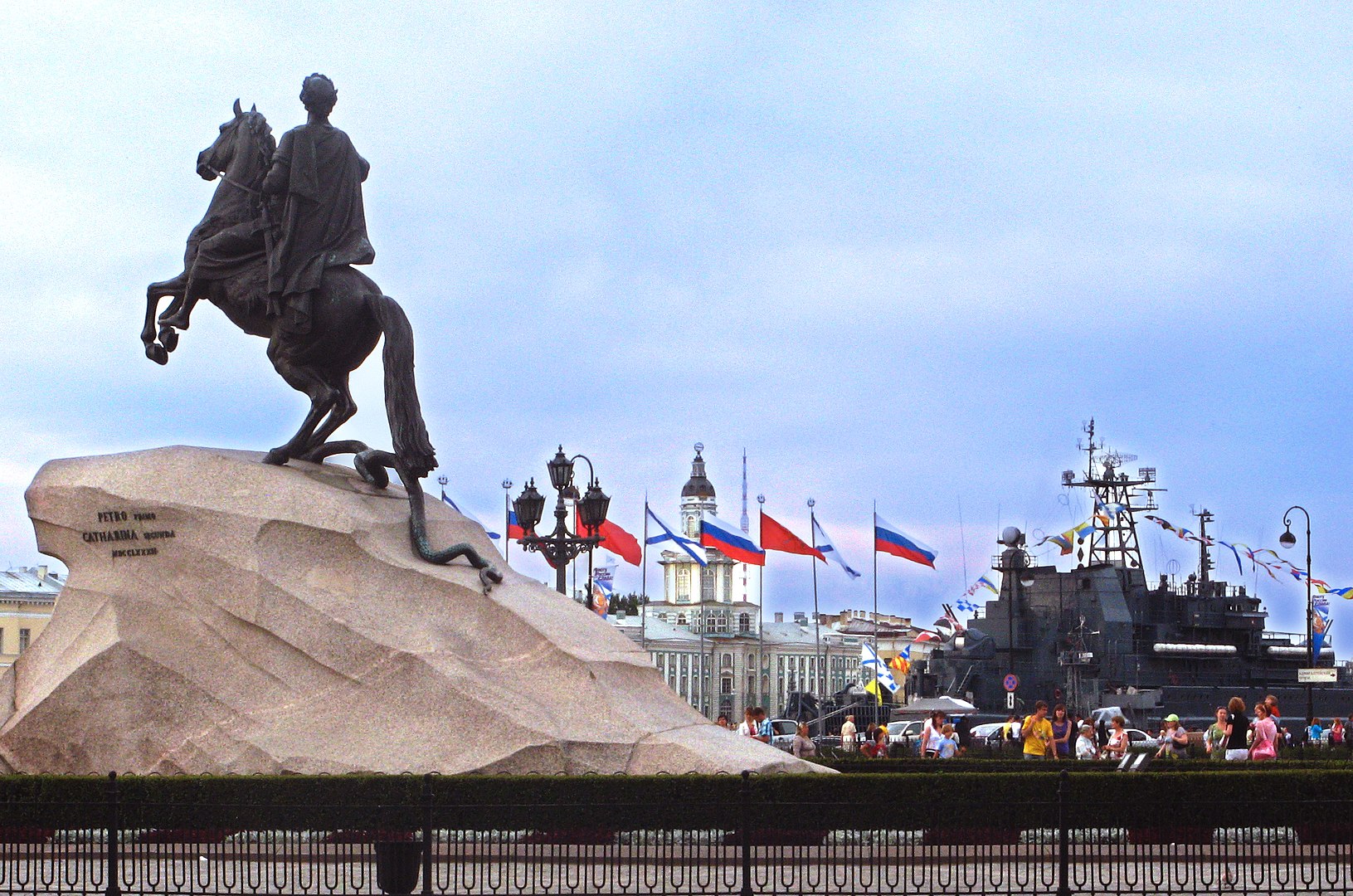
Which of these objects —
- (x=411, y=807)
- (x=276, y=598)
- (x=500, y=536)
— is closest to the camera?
(x=411, y=807)

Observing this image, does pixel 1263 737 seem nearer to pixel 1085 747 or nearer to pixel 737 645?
pixel 1085 747

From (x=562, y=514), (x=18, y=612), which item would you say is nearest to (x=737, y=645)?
(x=18, y=612)

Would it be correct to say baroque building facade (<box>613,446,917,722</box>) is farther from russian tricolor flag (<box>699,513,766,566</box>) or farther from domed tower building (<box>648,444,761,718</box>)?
russian tricolor flag (<box>699,513,766,566</box>)

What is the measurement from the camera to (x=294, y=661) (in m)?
13.9

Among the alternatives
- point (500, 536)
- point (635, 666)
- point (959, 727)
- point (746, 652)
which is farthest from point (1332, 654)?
point (746, 652)

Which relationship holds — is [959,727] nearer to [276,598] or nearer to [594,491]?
[594,491]

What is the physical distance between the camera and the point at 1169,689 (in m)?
47.9

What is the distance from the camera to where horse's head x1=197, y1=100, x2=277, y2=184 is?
15664 mm

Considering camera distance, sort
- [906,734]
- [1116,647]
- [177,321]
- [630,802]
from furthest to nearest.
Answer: [1116,647] < [906,734] < [177,321] < [630,802]

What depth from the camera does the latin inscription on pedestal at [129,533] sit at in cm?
1435

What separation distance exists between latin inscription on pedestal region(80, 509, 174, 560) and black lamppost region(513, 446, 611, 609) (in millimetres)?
8457

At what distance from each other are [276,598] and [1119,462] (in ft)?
148

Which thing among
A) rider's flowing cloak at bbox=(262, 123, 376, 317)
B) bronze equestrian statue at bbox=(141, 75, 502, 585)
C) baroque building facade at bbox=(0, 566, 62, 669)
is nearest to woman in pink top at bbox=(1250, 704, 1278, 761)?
bronze equestrian statue at bbox=(141, 75, 502, 585)

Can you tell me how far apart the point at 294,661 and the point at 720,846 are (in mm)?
3825
